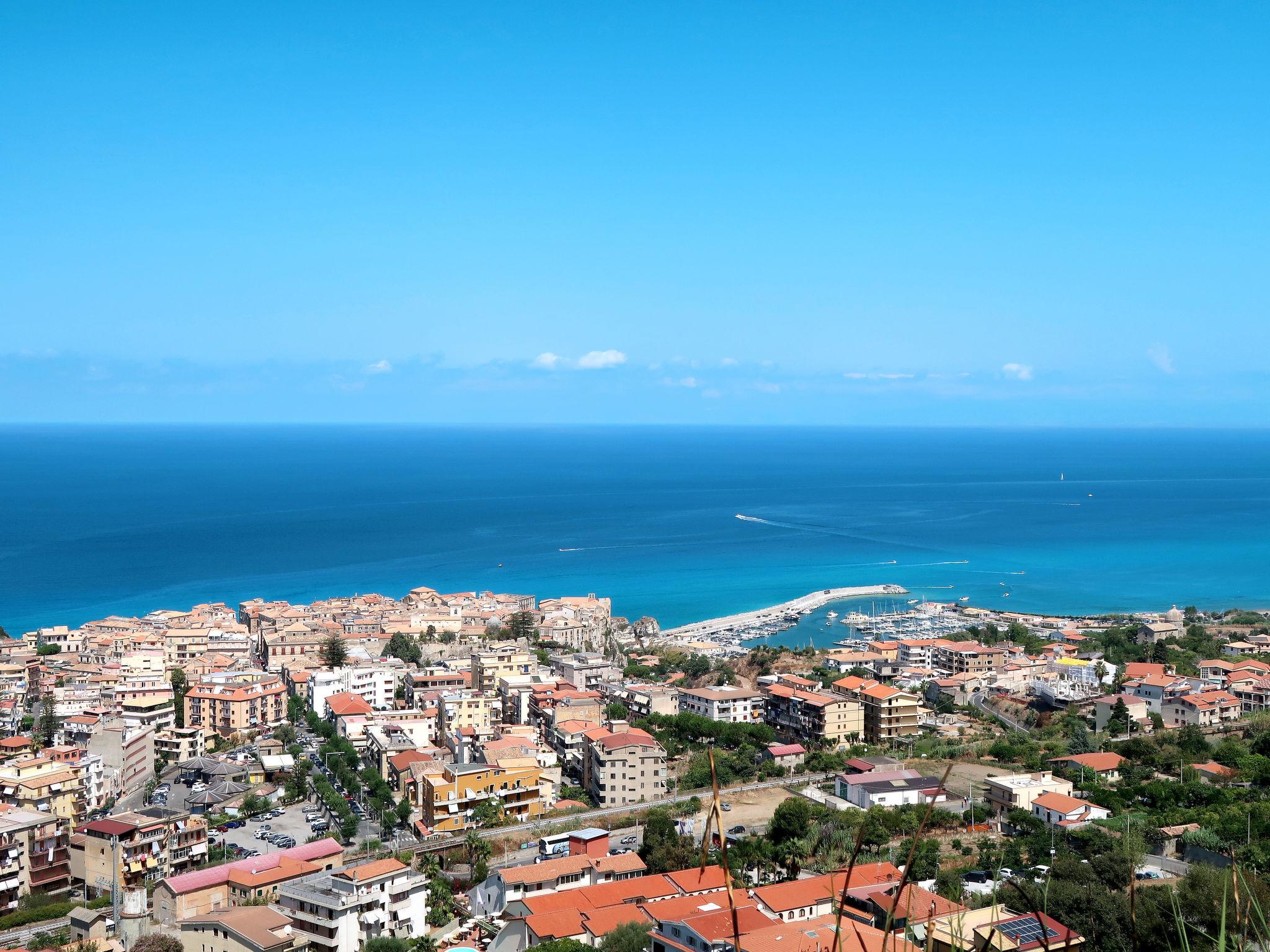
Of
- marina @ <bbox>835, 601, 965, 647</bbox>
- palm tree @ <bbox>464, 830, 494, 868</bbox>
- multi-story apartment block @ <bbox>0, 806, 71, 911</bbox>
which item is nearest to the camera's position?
multi-story apartment block @ <bbox>0, 806, 71, 911</bbox>

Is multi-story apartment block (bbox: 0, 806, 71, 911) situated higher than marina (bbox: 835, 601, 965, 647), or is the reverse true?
multi-story apartment block (bbox: 0, 806, 71, 911)

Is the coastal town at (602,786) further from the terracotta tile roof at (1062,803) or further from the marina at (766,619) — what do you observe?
the marina at (766,619)

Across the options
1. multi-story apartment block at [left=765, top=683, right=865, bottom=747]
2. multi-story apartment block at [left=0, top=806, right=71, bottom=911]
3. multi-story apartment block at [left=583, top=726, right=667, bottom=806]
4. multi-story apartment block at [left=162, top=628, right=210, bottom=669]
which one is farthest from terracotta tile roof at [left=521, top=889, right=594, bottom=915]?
multi-story apartment block at [left=162, top=628, right=210, bottom=669]

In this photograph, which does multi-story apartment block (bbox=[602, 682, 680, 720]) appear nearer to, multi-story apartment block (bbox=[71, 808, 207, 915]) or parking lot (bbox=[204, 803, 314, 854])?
parking lot (bbox=[204, 803, 314, 854])

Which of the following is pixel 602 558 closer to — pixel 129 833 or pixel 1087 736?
pixel 1087 736

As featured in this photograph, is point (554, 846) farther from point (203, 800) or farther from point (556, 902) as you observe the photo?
point (203, 800)

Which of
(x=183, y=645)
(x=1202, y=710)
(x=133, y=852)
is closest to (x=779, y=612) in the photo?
(x=1202, y=710)
